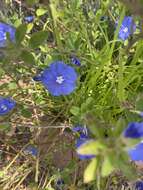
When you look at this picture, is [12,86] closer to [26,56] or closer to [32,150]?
[32,150]

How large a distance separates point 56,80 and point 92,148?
0.81 metres

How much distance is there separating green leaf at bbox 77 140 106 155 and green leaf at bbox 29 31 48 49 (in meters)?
0.42

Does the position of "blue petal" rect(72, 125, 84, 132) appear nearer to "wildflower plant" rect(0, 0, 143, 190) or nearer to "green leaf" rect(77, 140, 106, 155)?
"wildflower plant" rect(0, 0, 143, 190)

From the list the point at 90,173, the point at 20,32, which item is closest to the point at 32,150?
the point at 20,32

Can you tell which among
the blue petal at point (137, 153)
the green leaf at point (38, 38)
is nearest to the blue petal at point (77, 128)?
the blue petal at point (137, 153)

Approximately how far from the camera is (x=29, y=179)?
5.41 ft

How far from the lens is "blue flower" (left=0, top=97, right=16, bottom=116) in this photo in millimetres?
1530

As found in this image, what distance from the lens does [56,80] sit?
1542 millimetres

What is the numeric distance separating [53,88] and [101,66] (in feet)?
0.59

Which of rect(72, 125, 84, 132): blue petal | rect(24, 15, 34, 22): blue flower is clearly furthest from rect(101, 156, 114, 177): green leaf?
rect(24, 15, 34, 22): blue flower

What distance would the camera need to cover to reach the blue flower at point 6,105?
1530 mm

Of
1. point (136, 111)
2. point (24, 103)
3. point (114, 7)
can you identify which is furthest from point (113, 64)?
point (136, 111)

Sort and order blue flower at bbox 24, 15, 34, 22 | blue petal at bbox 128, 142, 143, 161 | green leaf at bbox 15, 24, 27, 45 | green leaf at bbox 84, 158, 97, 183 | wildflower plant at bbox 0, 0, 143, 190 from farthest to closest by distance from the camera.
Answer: blue flower at bbox 24, 15, 34, 22 → wildflower plant at bbox 0, 0, 143, 190 → blue petal at bbox 128, 142, 143, 161 → green leaf at bbox 15, 24, 27, 45 → green leaf at bbox 84, 158, 97, 183

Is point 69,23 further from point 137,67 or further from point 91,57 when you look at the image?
point 137,67
